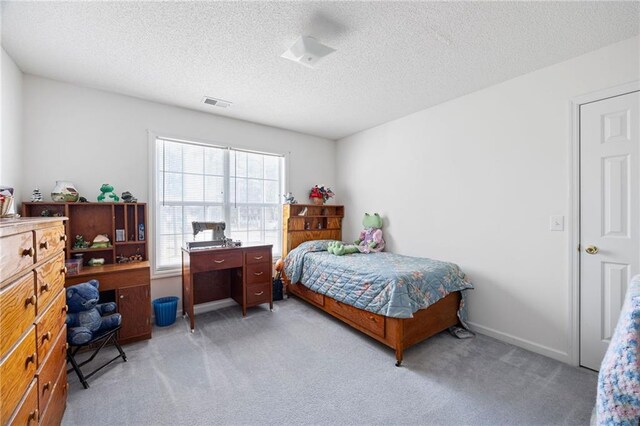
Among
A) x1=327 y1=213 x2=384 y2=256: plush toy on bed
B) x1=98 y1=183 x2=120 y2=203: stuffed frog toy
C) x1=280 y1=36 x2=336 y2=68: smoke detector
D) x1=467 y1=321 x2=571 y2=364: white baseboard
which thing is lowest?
x1=467 y1=321 x2=571 y2=364: white baseboard

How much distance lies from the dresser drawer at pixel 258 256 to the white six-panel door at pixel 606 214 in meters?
3.03

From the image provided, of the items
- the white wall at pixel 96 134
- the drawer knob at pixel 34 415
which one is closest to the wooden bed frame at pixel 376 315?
the white wall at pixel 96 134

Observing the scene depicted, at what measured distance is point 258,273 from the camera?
128 inches

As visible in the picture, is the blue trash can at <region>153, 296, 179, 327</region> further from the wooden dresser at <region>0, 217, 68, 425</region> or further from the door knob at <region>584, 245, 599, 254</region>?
the door knob at <region>584, 245, 599, 254</region>

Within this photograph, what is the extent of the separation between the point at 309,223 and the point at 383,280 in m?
2.15

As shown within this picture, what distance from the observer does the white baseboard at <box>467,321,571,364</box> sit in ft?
7.30

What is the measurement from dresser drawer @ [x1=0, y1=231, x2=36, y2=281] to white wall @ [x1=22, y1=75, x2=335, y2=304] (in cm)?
199

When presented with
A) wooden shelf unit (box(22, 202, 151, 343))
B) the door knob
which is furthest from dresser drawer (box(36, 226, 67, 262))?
the door knob

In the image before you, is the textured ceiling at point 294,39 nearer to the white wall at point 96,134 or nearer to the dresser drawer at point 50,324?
the white wall at point 96,134

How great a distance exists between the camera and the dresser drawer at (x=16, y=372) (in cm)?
87

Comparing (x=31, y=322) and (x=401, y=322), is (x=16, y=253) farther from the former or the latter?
(x=401, y=322)

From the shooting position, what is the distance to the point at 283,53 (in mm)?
2080

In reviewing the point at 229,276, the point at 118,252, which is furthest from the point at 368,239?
the point at 118,252

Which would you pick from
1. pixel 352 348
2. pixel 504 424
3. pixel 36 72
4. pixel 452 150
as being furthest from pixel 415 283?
pixel 36 72
